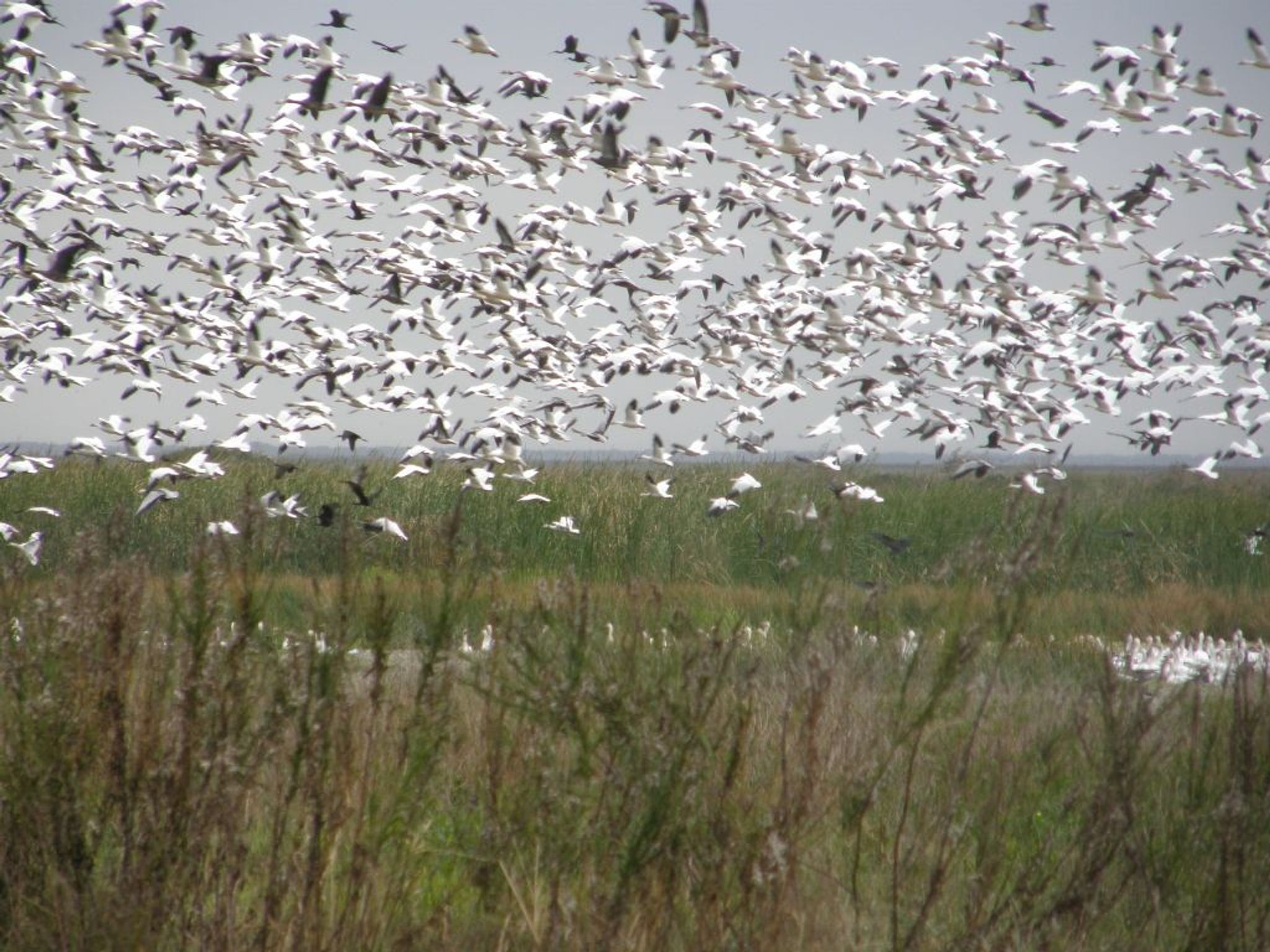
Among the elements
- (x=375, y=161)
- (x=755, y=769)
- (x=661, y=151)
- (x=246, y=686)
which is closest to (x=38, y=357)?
(x=375, y=161)

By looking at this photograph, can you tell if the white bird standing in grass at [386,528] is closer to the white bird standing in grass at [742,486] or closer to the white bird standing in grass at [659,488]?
the white bird standing in grass at [659,488]

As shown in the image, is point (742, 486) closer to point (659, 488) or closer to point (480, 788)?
point (659, 488)

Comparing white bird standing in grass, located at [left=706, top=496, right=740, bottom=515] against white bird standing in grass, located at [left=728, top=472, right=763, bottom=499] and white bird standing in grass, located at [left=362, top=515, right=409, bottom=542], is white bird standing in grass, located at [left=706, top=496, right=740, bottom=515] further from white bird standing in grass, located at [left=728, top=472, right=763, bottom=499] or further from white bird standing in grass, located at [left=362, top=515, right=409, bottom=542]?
white bird standing in grass, located at [left=362, top=515, right=409, bottom=542]

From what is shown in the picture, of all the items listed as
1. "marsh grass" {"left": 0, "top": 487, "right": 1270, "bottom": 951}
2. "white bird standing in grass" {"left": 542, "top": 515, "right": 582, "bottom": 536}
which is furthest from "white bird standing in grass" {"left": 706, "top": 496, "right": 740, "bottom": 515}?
"marsh grass" {"left": 0, "top": 487, "right": 1270, "bottom": 951}

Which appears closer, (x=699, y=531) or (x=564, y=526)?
(x=564, y=526)

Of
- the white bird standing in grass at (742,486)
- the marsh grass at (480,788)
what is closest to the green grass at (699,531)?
the white bird standing in grass at (742,486)

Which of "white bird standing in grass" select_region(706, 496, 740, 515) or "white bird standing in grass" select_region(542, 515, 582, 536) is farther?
"white bird standing in grass" select_region(706, 496, 740, 515)

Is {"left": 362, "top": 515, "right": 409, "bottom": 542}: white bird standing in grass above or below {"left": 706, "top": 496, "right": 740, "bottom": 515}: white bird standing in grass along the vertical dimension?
below

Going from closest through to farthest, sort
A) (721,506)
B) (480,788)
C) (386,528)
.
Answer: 1. (480,788)
2. (386,528)
3. (721,506)

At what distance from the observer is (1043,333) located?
19.1 m

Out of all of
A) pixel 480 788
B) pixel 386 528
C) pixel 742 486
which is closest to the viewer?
pixel 480 788

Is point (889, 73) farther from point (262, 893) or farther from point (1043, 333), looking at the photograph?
point (262, 893)

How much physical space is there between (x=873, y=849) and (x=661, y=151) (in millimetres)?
13628

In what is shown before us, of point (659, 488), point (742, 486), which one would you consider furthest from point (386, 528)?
point (742, 486)
